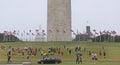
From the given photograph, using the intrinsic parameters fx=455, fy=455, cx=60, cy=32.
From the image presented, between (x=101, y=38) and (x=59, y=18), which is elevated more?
(x=59, y=18)

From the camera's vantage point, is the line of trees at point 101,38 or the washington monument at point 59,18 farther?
the line of trees at point 101,38

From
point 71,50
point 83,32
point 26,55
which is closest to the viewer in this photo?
point 26,55

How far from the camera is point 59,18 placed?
92.8 metres

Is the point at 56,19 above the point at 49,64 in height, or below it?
above

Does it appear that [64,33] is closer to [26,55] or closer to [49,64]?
[26,55]

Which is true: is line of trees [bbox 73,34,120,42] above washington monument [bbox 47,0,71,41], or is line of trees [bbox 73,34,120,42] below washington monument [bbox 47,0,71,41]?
below

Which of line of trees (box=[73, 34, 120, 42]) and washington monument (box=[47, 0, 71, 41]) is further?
line of trees (box=[73, 34, 120, 42])

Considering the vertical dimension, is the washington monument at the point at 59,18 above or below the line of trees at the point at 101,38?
above

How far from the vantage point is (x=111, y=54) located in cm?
7331

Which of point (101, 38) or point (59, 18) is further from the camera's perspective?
point (101, 38)

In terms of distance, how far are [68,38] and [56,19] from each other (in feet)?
15.2

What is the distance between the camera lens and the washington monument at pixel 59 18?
3644 inches

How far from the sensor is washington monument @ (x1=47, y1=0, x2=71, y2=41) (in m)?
92.6

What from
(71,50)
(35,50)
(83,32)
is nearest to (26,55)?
(35,50)
